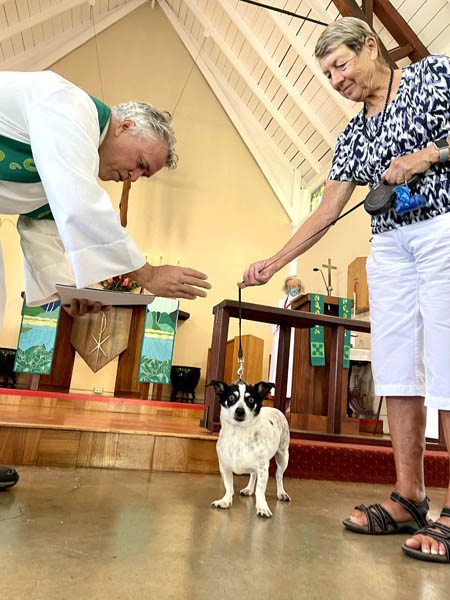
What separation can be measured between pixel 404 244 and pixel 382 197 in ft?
0.57

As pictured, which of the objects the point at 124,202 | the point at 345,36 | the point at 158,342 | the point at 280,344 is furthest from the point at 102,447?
the point at 124,202

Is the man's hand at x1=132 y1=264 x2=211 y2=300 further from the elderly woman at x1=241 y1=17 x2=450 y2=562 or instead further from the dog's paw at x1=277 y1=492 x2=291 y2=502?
the dog's paw at x1=277 y1=492 x2=291 y2=502

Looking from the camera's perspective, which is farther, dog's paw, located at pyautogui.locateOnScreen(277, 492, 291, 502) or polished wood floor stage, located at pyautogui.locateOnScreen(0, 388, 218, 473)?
polished wood floor stage, located at pyautogui.locateOnScreen(0, 388, 218, 473)

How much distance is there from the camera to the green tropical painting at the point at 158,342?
18.8 feet

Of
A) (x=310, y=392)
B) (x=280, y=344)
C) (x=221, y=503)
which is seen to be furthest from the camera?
(x=310, y=392)

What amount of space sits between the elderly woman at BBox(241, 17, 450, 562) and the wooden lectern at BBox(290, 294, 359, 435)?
234 cm

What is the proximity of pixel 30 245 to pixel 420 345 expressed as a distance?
1399mm

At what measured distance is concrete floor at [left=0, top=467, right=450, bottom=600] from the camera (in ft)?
2.95

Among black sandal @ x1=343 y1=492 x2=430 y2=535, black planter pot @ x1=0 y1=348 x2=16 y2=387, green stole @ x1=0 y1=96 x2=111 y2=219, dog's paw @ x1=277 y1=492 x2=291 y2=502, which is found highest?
green stole @ x1=0 y1=96 x2=111 y2=219

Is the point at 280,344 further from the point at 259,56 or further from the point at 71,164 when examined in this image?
the point at 259,56

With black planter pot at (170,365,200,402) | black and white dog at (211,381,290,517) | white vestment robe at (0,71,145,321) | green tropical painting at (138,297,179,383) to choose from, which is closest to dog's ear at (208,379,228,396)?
black and white dog at (211,381,290,517)

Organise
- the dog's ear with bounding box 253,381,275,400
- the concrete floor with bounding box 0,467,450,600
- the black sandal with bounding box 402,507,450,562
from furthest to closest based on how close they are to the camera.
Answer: the dog's ear with bounding box 253,381,275,400
the black sandal with bounding box 402,507,450,562
the concrete floor with bounding box 0,467,450,600

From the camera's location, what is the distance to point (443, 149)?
1.37m

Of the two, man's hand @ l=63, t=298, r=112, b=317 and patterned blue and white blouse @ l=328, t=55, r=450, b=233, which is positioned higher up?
patterned blue and white blouse @ l=328, t=55, r=450, b=233
